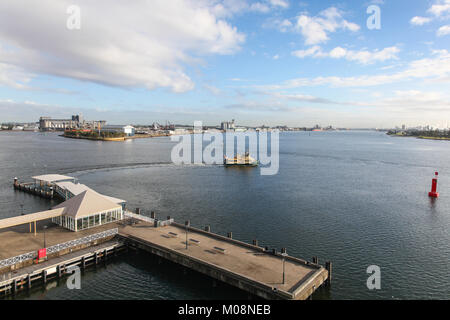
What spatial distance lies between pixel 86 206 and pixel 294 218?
21.9 metres

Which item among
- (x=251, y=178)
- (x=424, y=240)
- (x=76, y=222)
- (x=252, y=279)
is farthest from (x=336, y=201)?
(x=76, y=222)

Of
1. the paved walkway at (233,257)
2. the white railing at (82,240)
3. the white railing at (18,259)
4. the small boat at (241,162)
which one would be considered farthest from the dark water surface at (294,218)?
the small boat at (241,162)

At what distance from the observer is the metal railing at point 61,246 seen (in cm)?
1845

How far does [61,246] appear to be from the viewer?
21.1 metres

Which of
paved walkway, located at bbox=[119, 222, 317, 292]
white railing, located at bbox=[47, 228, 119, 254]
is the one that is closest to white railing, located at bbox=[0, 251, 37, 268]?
white railing, located at bbox=[47, 228, 119, 254]

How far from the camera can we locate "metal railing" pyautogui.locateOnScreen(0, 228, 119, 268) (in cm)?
1845

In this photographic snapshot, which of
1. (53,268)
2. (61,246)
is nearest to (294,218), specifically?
(61,246)

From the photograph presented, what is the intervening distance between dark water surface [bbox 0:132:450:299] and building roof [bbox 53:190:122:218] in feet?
17.2

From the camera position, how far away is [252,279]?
57.1 feet

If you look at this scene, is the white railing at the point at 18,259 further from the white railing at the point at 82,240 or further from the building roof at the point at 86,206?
the building roof at the point at 86,206

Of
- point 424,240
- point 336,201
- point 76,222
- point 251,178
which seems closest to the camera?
point 76,222
